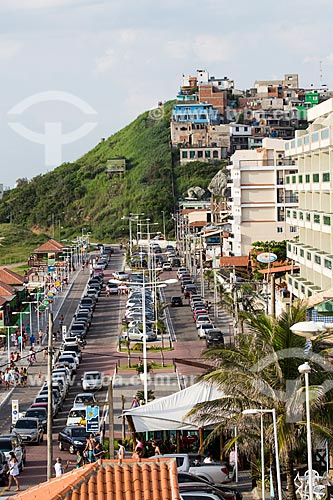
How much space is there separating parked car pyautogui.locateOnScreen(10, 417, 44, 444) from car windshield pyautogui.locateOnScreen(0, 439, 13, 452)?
1.92 metres

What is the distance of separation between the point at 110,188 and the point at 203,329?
91920mm

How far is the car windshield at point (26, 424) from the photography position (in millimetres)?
27645

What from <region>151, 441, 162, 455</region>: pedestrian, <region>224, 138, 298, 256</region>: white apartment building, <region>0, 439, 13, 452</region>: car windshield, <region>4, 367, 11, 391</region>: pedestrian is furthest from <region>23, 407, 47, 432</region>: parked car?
<region>224, 138, 298, 256</region>: white apartment building

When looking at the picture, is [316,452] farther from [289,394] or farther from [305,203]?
[305,203]

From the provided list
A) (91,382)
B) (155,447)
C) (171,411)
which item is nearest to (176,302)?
(91,382)

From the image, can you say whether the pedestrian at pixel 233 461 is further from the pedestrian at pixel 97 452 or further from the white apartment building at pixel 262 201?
the white apartment building at pixel 262 201

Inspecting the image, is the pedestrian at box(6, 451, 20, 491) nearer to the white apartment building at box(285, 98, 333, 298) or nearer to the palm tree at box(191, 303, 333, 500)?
the palm tree at box(191, 303, 333, 500)

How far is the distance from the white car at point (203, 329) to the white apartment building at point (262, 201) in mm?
23443

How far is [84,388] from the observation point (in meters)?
35.0

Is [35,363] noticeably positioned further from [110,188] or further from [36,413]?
[110,188]

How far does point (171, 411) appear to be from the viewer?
2456cm

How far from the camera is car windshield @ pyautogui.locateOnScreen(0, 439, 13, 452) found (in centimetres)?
2508

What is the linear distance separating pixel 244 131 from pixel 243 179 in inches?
2525

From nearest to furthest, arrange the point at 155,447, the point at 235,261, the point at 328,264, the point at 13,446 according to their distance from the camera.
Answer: the point at 155,447, the point at 13,446, the point at 328,264, the point at 235,261
